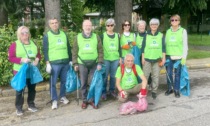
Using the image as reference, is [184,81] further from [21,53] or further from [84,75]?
[21,53]

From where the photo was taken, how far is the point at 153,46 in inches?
261

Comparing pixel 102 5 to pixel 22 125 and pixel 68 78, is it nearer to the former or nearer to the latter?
pixel 68 78

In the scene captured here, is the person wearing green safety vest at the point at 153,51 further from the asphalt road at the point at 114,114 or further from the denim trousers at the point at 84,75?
the denim trousers at the point at 84,75

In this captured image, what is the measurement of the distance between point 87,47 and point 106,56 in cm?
68

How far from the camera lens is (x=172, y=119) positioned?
5.45m

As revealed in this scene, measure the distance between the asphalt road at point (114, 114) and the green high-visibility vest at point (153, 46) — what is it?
39.8 inches

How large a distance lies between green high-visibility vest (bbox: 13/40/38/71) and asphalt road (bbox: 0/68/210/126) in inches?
40.2

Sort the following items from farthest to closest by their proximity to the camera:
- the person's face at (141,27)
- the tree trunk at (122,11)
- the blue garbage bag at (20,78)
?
the tree trunk at (122,11) → the person's face at (141,27) → the blue garbage bag at (20,78)

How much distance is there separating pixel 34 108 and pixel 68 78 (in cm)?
92

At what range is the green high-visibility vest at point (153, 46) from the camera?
6.62 m

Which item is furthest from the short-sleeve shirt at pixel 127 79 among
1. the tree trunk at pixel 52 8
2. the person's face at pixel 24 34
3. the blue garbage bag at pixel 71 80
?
the tree trunk at pixel 52 8

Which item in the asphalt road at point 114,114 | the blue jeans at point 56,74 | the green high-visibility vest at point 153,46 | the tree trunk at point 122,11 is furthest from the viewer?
the tree trunk at point 122,11

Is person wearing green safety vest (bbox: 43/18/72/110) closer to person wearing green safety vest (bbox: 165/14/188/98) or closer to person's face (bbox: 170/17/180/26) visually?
person wearing green safety vest (bbox: 165/14/188/98)

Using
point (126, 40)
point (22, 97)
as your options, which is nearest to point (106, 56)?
point (126, 40)
